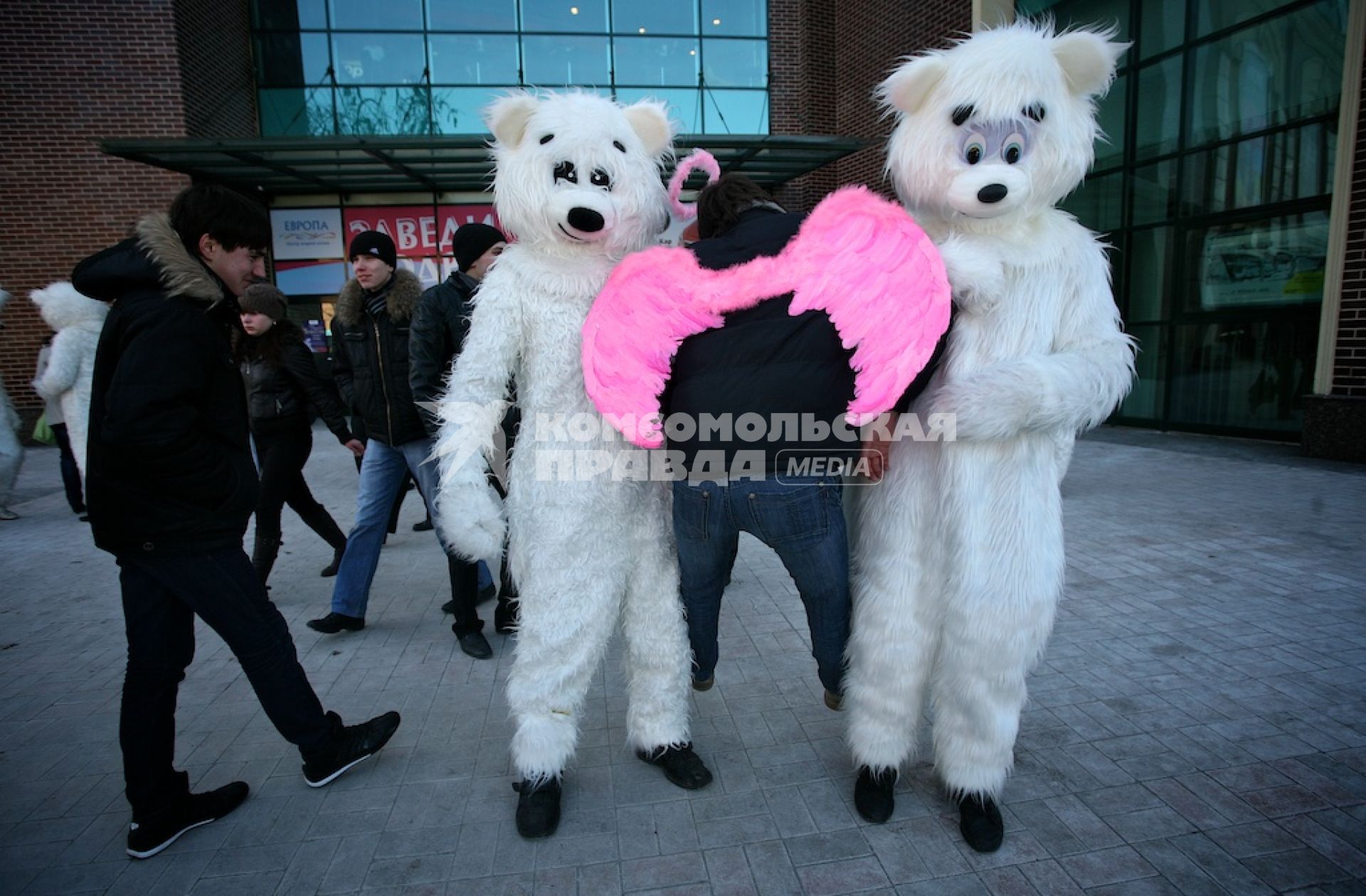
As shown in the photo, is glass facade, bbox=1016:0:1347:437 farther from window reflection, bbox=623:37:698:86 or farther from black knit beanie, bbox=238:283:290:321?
→ black knit beanie, bbox=238:283:290:321

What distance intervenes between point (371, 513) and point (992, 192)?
3.14m

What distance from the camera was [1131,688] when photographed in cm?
289

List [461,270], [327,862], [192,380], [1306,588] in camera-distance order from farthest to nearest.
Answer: [1306,588] → [461,270] → [327,862] → [192,380]

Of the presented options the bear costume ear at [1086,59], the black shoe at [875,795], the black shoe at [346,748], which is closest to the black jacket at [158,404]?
the black shoe at [346,748]

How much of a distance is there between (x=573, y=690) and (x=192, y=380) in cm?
138

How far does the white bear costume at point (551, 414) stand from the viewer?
2.12 metres

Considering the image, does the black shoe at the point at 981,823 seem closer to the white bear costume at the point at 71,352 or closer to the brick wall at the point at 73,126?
the white bear costume at the point at 71,352

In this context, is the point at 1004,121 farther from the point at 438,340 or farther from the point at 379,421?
the point at 379,421

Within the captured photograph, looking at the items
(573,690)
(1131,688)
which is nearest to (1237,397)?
(1131,688)

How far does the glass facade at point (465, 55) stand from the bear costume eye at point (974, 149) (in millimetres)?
10967

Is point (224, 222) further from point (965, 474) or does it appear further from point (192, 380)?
point (965, 474)

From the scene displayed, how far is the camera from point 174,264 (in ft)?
6.36

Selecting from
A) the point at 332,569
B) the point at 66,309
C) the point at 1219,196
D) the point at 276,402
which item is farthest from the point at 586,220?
the point at 1219,196

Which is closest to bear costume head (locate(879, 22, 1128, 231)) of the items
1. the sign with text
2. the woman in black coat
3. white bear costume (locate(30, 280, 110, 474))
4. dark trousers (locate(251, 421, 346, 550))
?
the woman in black coat
